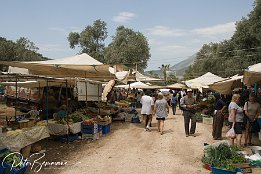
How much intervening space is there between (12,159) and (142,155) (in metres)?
3.89

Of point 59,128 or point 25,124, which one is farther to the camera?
point 59,128

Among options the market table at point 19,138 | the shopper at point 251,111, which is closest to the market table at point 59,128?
the market table at point 19,138

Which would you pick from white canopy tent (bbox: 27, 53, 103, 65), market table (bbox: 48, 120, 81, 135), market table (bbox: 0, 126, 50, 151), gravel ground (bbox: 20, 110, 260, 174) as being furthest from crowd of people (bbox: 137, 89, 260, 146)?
market table (bbox: 0, 126, 50, 151)

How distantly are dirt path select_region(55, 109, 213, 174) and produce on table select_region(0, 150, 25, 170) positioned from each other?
112 centimetres

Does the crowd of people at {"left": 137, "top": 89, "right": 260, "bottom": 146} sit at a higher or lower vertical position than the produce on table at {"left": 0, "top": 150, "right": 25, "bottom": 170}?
higher

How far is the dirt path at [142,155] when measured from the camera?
781 centimetres

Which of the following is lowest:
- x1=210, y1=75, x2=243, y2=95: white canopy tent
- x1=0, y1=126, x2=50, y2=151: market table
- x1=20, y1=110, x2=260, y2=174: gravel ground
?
x1=20, y1=110, x2=260, y2=174: gravel ground

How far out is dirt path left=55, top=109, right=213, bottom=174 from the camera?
25.6 ft

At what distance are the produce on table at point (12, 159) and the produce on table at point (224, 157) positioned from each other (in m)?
4.56

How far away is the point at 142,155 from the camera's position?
925 cm

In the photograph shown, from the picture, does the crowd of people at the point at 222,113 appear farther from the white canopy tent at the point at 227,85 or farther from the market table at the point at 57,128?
the market table at the point at 57,128

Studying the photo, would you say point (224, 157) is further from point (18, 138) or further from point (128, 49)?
point (128, 49)

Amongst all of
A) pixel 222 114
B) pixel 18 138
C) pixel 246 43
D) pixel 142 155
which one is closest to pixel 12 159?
pixel 18 138

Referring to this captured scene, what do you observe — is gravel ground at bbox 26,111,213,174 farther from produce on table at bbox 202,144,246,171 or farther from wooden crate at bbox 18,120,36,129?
wooden crate at bbox 18,120,36,129
